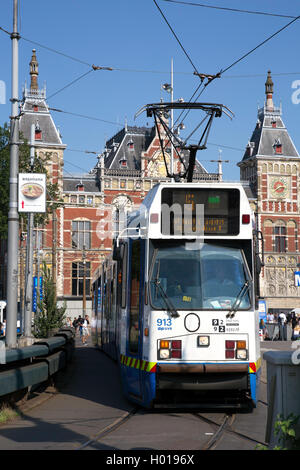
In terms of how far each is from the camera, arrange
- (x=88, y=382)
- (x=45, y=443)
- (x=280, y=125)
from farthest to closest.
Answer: (x=280, y=125) < (x=88, y=382) < (x=45, y=443)

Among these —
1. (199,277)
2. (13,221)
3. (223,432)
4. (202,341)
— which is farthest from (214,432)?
(13,221)

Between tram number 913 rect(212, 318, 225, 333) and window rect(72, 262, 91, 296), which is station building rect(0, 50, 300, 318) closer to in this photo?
window rect(72, 262, 91, 296)

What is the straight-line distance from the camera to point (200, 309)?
9516 millimetres

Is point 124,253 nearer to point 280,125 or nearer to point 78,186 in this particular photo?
point 78,186

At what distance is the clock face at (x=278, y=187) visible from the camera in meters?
63.8

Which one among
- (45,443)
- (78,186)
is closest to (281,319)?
(78,186)

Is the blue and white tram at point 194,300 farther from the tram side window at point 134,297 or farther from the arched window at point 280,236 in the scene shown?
the arched window at point 280,236

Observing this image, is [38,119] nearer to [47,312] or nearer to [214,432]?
[47,312]

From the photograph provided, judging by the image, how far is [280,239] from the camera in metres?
63.6

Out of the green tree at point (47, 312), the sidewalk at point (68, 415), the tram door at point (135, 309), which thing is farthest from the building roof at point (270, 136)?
the tram door at point (135, 309)

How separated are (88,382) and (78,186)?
→ 47.4 m

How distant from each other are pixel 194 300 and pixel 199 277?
316mm

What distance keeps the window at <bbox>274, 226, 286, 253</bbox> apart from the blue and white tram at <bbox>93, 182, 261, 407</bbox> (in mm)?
54085
